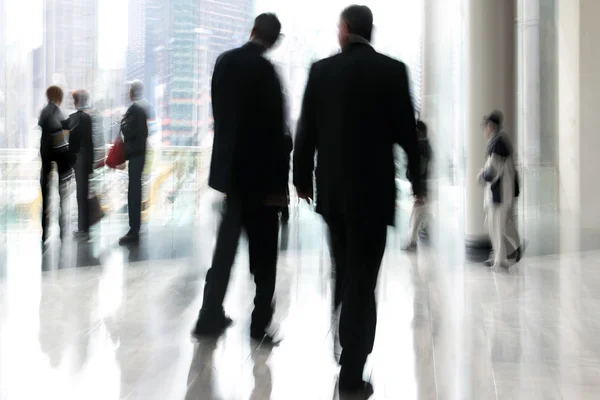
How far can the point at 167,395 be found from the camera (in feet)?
9.46

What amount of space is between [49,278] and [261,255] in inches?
94.6

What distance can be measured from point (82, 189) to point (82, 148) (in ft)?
1.52

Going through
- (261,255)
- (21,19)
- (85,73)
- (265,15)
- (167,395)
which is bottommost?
(167,395)

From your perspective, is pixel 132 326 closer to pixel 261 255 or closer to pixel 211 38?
pixel 261 255

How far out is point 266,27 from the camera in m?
3.67

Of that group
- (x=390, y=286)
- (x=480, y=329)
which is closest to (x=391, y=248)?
(x=390, y=286)

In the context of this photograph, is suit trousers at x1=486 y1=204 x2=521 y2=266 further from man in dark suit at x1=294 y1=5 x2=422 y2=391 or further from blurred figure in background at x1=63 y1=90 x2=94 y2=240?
blurred figure in background at x1=63 y1=90 x2=94 y2=240

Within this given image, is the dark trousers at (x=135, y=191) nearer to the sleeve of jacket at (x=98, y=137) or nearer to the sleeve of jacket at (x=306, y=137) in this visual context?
the sleeve of jacket at (x=98, y=137)

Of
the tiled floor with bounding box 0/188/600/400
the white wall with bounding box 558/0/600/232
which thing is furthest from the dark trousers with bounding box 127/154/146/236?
the white wall with bounding box 558/0/600/232

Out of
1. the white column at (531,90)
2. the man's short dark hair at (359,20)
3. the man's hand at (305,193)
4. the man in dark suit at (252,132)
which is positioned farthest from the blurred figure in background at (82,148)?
the white column at (531,90)

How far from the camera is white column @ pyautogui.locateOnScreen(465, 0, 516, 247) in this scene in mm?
6840

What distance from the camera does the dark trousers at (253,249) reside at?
3707mm

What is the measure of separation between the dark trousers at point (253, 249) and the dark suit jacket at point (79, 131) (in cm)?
348

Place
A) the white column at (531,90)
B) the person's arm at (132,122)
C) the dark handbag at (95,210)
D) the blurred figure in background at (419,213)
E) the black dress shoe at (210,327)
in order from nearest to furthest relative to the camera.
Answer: the black dress shoe at (210,327) < the person's arm at (132,122) < the blurred figure in background at (419,213) < the dark handbag at (95,210) < the white column at (531,90)
